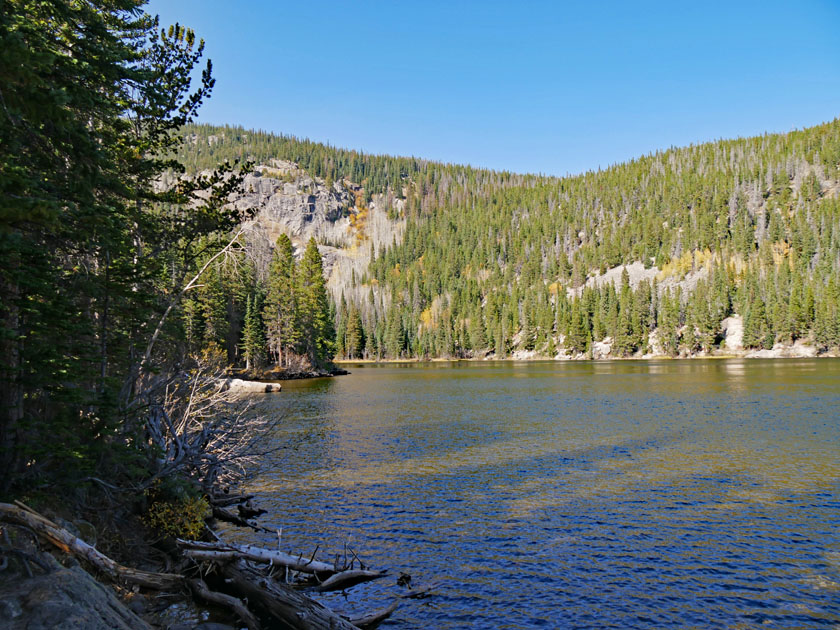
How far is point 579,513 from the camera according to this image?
1750 cm

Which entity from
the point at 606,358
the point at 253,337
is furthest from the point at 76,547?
the point at 606,358

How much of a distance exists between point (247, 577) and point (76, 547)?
3278 millimetres

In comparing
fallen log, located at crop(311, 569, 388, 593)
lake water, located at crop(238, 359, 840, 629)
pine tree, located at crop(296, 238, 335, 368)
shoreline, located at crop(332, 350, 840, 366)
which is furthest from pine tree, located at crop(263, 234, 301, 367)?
fallen log, located at crop(311, 569, 388, 593)

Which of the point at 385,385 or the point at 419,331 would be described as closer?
the point at 385,385

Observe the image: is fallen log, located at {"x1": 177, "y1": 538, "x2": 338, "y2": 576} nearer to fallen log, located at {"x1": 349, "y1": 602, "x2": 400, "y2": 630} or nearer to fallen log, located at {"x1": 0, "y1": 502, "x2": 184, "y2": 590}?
fallen log, located at {"x1": 0, "y1": 502, "x2": 184, "y2": 590}

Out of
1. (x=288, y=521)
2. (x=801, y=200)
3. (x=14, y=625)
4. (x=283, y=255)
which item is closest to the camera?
(x=14, y=625)

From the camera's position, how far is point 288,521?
16922 mm

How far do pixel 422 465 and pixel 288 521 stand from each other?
879 cm

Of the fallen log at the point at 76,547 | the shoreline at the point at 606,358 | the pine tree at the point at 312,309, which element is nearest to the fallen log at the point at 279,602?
the fallen log at the point at 76,547

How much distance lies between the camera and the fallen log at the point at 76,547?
8.16 m

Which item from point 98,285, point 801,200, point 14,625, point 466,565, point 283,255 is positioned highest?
point 801,200

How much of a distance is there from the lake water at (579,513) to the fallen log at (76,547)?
3872mm

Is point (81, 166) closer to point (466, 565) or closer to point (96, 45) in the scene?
point (96, 45)

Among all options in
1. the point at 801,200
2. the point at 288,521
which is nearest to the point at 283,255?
the point at 288,521
